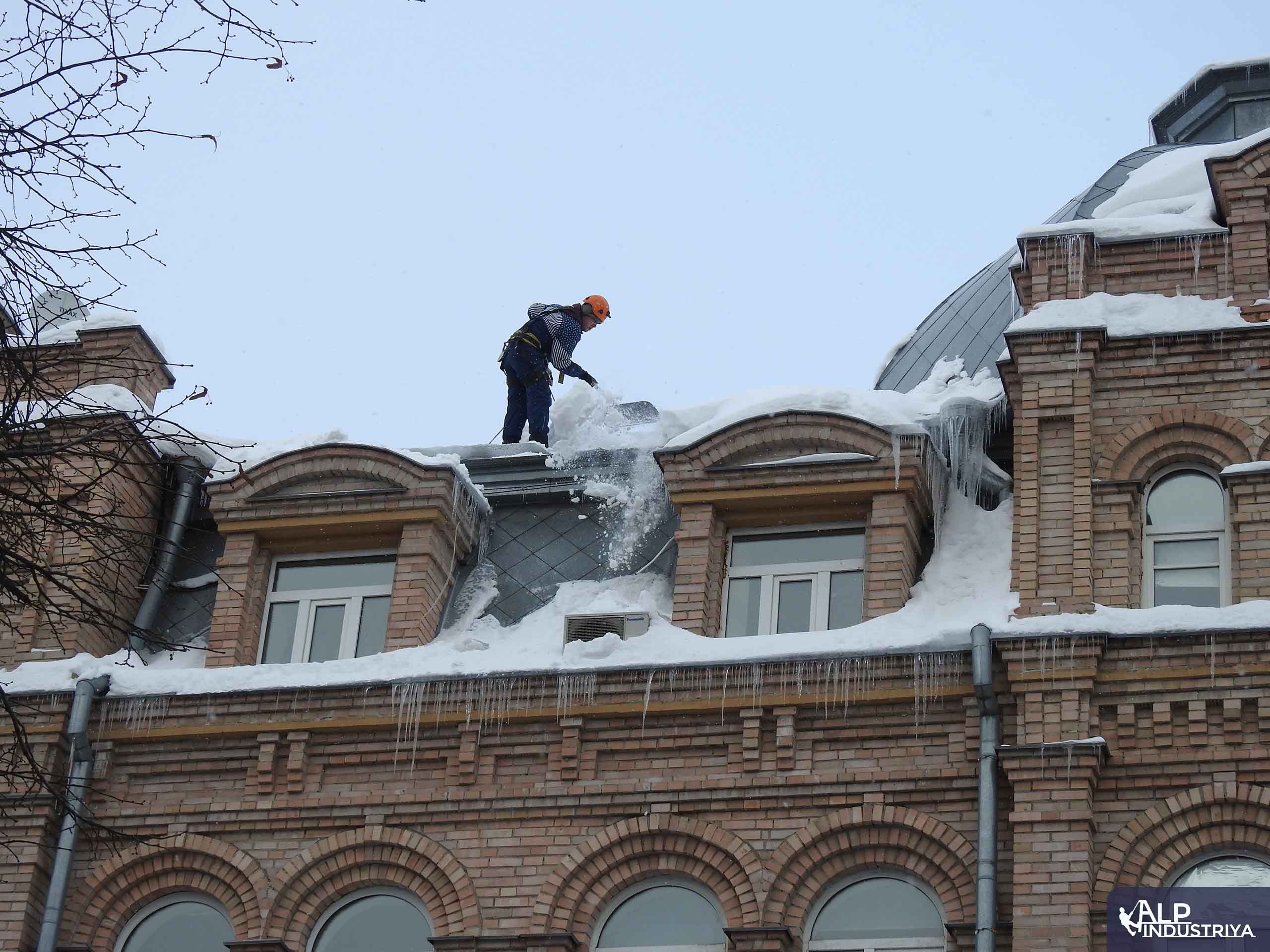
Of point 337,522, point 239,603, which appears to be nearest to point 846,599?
point 337,522

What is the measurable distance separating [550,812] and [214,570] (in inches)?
145

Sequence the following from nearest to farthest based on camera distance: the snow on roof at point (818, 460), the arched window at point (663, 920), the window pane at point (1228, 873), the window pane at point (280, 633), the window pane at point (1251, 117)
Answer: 1. the window pane at point (1228, 873)
2. the arched window at point (663, 920)
3. the snow on roof at point (818, 460)
4. the window pane at point (280, 633)
5. the window pane at point (1251, 117)

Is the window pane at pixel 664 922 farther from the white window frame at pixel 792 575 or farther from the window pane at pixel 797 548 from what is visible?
the window pane at pixel 797 548

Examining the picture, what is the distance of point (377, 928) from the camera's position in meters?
16.3

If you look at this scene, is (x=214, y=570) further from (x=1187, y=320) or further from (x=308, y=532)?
(x=1187, y=320)

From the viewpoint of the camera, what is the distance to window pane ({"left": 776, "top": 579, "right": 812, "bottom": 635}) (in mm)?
17062

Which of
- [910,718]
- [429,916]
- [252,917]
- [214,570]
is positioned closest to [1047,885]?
[910,718]

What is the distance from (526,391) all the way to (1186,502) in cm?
653

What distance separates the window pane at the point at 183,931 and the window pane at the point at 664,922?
292cm

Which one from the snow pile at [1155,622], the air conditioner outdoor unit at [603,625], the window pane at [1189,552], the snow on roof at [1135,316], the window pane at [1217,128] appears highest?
the window pane at [1217,128]

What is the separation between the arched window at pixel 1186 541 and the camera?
16125 millimetres

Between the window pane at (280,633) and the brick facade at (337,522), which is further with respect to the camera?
the window pane at (280,633)

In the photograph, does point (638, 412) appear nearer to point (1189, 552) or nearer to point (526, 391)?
point (526, 391)

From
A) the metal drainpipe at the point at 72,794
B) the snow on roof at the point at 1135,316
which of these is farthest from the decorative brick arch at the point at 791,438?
the metal drainpipe at the point at 72,794
